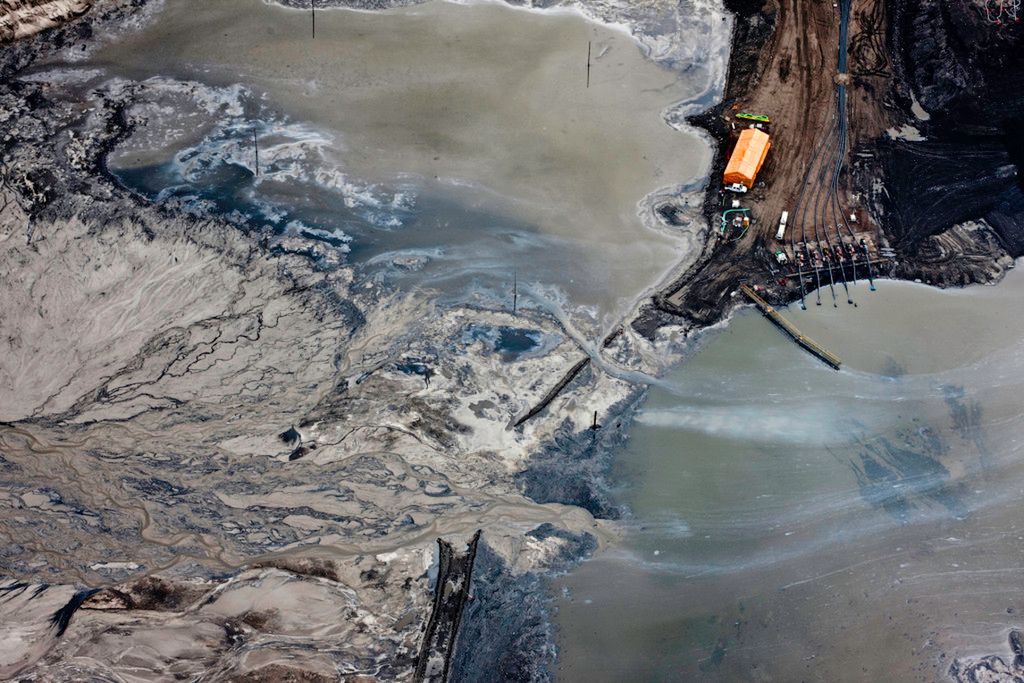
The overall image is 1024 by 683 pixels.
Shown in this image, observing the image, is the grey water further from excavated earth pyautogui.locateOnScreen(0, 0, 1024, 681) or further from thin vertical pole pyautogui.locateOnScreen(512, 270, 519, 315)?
thin vertical pole pyautogui.locateOnScreen(512, 270, 519, 315)

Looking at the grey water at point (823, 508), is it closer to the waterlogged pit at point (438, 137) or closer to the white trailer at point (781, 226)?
the white trailer at point (781, 226)

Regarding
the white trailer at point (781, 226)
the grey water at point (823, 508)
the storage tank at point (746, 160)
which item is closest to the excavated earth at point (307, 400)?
the white trailer at point (781, 226)

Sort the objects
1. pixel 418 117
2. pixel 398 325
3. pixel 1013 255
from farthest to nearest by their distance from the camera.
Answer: pixel 418 117
pixel 1013 255
pixel 398 325

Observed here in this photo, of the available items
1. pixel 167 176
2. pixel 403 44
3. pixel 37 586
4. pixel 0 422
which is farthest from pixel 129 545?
pixel 403 44

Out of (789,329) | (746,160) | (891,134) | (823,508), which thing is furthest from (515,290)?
(891,134)

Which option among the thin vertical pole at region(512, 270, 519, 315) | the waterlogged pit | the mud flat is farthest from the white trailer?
the thin vertical pole at region(512, 270, 519, 315)

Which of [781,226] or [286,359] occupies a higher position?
[781,226]

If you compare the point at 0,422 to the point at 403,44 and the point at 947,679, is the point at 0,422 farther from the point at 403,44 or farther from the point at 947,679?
the point at 947,679

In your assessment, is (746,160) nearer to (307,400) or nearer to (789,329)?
(789,329)
